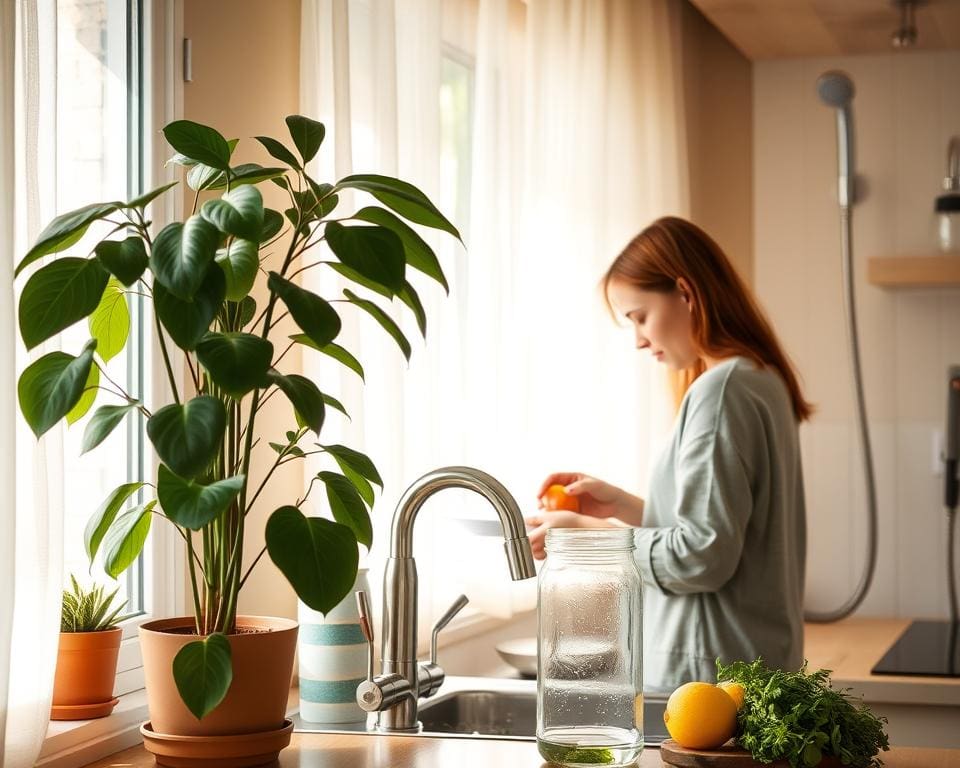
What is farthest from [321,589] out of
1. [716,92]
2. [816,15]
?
[716,92]

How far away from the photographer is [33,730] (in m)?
1.23

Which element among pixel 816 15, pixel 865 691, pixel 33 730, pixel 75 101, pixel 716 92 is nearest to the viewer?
pixel 33 730

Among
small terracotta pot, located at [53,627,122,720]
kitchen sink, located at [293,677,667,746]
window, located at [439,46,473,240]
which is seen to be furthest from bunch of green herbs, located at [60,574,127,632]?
window, located at [439,46,473,240]

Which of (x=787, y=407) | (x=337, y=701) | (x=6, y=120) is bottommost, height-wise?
(x=337, y=701)

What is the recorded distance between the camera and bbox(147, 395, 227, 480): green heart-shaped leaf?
105 cm

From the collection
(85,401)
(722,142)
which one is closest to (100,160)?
(85,401)

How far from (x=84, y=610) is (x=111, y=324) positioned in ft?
1.08

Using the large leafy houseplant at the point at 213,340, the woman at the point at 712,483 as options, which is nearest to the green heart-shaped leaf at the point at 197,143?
the large leafy houseplant at the point at 213,340

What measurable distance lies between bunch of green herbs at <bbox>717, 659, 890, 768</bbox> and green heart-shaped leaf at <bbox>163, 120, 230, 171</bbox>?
771 millimetres

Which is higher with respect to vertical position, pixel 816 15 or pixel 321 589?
pixel 816 15

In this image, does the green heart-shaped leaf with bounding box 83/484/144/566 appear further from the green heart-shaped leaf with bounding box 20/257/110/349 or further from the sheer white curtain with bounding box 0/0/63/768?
the green heart-shaped leaf with bounding box 20/257/110/349

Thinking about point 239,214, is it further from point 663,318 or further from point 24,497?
point 663,318

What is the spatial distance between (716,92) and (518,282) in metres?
1.41

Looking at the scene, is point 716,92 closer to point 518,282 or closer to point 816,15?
point 816,15
